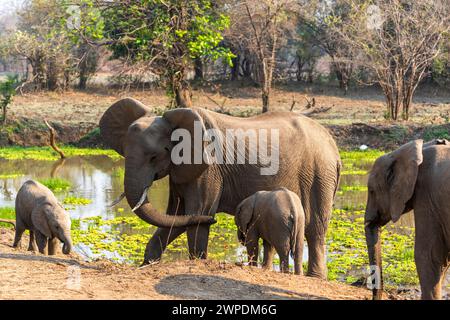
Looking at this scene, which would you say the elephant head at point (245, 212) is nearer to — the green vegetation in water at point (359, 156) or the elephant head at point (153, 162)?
the elephant head at point (153, 162)

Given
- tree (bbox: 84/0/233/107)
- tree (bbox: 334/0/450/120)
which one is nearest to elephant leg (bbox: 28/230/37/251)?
tree (bbox: 84/0/233/107)

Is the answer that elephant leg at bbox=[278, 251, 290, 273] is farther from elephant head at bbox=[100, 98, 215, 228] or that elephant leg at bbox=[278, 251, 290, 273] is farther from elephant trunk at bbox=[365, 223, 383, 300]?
elephant trunk at bbox=[365, 223, 383, 300]

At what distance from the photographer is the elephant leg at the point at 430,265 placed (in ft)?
20.5

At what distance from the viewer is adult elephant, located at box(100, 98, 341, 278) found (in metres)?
8.06

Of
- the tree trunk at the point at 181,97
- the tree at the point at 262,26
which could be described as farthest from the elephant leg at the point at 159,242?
the tree at the point at 262,26

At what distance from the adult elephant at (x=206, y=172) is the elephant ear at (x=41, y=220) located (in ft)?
5.60

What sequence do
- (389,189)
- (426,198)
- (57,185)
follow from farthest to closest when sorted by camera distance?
(57,185)
(389,189)
(426,198)

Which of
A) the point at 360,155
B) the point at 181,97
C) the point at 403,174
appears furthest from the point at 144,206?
the point at 181,97

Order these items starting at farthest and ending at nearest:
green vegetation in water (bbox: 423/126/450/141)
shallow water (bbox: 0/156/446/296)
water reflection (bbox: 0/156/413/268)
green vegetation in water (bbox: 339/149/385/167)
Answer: green vegetation in water (bbox: 423/126/450/141) < green vegetation in water (bbox: 339/149/385/167) < water reflection (bbox: 0/156/413/268) < shallow water (bbox: 0/156/446/296)

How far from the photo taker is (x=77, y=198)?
15336 mm

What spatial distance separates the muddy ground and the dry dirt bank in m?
14.4

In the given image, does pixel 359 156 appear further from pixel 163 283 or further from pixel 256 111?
pixel 163 283

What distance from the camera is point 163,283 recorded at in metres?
6.71

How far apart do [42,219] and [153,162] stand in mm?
2696
